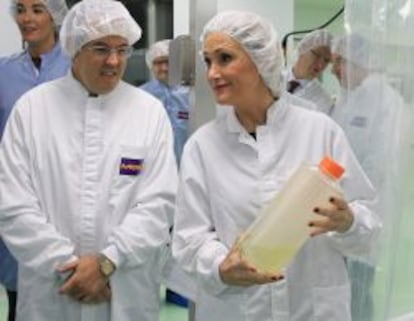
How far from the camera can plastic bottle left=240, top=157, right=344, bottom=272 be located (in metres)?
1.03

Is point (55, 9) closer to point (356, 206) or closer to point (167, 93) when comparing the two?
point (167, 93)

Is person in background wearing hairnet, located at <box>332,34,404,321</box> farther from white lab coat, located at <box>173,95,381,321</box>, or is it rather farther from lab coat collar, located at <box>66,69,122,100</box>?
lab coat collar, located at <box>66,69,122,100</box>

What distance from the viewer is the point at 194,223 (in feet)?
4.14

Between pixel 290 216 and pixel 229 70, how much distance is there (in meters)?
0.37

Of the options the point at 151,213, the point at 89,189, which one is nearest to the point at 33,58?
the point at 89,189

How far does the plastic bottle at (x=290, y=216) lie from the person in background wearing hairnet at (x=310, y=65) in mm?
1353

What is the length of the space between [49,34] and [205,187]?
96 cm

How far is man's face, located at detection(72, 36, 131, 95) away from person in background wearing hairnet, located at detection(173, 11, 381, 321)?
28 centimetres

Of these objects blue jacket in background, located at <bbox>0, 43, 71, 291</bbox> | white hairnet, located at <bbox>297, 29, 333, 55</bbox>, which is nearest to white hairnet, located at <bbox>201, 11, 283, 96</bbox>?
blue jacket in background, located at <bbox>0, 43, 71, 291</bbox>

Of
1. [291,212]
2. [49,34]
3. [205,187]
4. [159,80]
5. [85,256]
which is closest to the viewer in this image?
[291,212]

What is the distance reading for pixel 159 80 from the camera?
10.5 feet

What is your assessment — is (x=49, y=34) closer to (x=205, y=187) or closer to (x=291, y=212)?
(x=205, y=187)

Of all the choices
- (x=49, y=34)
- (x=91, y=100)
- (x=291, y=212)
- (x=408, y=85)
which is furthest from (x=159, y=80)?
(x=291, y=212)

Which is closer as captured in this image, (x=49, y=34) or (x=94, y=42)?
(x=94, y=42)
